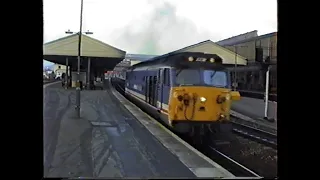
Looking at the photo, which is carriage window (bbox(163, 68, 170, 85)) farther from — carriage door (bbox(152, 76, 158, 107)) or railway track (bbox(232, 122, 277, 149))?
railway track (bbox(232, 122, 277, 149))

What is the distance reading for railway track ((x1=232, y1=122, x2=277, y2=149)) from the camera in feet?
→ 35.8

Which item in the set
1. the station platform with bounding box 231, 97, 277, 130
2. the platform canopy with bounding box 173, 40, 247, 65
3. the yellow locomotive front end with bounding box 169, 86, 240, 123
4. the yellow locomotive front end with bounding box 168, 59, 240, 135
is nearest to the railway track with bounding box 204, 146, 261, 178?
the yellow locomotive front end with bounding box 168, 59, 240, 135

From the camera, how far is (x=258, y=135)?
1262cm

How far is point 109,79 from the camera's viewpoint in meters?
56.7

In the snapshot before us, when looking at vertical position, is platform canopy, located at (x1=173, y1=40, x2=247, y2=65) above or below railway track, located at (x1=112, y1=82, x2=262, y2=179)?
above

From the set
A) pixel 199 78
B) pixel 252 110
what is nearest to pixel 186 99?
pixel 199 78

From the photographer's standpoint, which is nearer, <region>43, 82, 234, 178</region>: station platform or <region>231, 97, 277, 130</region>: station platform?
<region>43, 82, 234, 178</region>: station platform

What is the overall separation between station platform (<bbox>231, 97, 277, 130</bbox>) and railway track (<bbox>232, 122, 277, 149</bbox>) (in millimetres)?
1403

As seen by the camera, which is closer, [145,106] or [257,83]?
[145,106]

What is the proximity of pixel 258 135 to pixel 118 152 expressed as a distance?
6531 mm

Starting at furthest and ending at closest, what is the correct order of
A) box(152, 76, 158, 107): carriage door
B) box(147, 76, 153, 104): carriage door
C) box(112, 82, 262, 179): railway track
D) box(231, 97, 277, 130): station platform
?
box(231, 97, 277, 130): station platform
box(147, 76, 153, 104): carriage door
box(152, 76, 158, 107): carriage door
box(112, 82, 262, 179): railway track

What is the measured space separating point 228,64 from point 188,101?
2197mm
